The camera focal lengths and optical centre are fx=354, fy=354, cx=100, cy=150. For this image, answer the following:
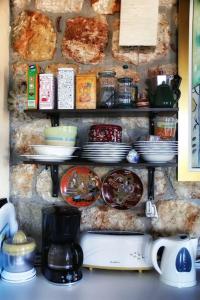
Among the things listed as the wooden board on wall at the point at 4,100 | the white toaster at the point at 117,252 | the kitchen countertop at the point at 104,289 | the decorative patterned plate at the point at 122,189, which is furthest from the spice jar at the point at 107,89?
the kitchen countertop at the point at 104,289

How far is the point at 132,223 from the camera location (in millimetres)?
1740

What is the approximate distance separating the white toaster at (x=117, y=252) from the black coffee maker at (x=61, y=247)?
0.08 metres

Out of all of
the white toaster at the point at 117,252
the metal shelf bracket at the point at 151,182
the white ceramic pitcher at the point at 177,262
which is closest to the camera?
the white ceramic pitcher at the point at 177,262

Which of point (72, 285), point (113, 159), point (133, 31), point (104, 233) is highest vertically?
point (133, 31)

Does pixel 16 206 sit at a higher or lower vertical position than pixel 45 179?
lower

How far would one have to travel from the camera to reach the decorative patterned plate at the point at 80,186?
5.73 feet

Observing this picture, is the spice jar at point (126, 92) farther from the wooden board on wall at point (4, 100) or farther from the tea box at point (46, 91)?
the wooden board on wall at point (4, 100)

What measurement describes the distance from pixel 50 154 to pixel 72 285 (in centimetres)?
56

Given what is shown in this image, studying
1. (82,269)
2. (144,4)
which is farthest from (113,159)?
(144,4)

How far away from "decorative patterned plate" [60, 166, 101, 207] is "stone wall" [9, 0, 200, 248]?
40 millimetres

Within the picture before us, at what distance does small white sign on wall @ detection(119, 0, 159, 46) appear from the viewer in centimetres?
167

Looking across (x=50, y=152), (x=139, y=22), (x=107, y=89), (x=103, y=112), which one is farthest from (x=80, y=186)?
(x=139, y=22)

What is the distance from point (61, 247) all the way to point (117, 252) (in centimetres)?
25

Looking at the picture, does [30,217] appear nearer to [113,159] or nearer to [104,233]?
[104,233]
